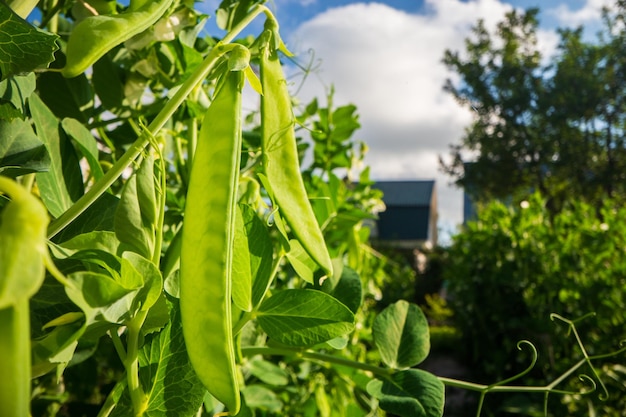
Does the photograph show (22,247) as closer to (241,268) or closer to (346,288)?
(241,268)

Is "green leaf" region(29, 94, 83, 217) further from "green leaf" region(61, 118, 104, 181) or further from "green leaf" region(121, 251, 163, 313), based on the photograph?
"green leaf" region(121, 251, 163, 313)

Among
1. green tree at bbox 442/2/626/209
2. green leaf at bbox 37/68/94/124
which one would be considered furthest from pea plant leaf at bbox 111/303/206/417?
green tree at bbox 442/2/626/209

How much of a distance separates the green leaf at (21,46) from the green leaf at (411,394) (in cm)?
34

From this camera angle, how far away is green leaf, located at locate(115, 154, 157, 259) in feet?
1.06

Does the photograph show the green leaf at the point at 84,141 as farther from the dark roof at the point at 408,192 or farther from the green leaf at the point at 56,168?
the dark roof at the point at 408,192

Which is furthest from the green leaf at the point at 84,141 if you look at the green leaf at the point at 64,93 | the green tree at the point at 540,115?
the green tree at the point at 540,115

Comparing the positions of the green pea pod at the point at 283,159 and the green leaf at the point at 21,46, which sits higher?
the green leaf at the point at 21,46

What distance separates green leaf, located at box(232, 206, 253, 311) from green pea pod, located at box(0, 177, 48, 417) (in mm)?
201

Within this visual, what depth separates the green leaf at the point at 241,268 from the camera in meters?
0.36

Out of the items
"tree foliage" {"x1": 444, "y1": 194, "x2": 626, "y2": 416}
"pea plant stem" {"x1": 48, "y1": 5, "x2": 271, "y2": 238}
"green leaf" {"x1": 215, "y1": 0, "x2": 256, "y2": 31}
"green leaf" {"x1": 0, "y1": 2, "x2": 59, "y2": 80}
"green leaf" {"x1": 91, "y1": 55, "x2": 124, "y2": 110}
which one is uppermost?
"green leaf" {"x1": 215, "y1": 0, "x2": 256, "y2": 31}

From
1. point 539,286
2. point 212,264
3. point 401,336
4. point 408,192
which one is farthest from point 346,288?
point 408,192

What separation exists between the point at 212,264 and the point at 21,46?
0.21 meters

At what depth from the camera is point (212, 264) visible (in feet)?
0.87

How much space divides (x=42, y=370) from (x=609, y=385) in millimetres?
2566
